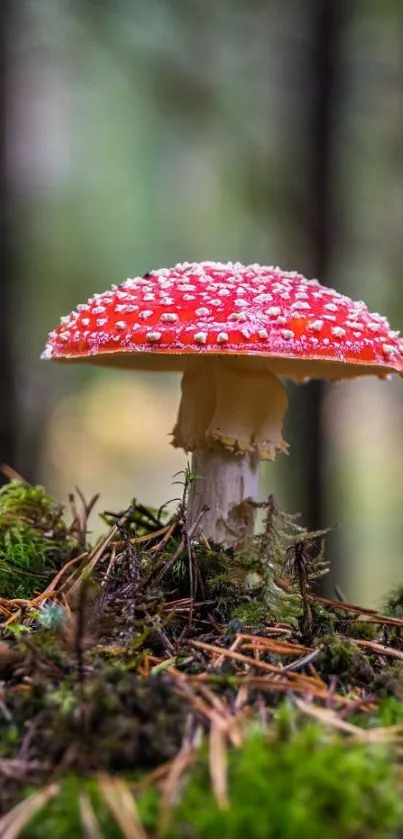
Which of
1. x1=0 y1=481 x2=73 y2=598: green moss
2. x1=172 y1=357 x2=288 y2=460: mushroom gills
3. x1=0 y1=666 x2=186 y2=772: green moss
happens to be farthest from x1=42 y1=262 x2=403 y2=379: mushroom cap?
x1=0 y1=666 x2=186 y2=772: green moss

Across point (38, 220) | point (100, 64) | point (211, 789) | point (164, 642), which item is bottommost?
point (211, 789)

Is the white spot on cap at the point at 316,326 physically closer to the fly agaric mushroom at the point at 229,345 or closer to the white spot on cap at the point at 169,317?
the fly agaric mushroom at the point at 229,345

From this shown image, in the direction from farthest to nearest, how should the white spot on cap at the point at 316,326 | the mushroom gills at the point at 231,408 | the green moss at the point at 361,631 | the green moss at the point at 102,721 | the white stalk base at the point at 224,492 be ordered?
the white stalk base at the point at 224,492 < the mushroom gills at the point at 231,408 < the white spot on cap at the point at 316,326 < the green moss at the point at 361,631 < the green moss at the point at 102,721

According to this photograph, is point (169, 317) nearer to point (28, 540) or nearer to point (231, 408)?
point (231, 408)

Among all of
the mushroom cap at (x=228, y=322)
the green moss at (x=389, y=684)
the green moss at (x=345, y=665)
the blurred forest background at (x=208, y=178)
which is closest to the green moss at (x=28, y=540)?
the mushroom cap at (x=228, y=322)

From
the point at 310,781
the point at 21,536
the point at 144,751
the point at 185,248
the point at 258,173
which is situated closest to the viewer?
the point at 310,781

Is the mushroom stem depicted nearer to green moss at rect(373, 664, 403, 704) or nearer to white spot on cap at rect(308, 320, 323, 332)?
white spot on cap at rect(308, 320, 323, 332)

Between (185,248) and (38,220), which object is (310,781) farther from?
(185,248)

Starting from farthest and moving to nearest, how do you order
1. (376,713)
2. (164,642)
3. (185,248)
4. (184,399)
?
(185,248), (184,399), (164,642), (376,713)

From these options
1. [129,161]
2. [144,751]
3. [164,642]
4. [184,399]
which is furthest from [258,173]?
[144,751]
